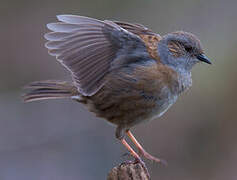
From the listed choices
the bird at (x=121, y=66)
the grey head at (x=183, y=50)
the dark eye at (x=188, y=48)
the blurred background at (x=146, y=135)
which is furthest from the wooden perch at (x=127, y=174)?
the blurred background at (x=146, y=135)

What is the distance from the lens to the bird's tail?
5.50 m

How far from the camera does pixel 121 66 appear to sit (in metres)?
5.19

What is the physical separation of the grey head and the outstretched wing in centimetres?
41

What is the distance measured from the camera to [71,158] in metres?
8.10

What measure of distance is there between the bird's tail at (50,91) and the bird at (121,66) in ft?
0.03

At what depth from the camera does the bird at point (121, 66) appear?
4953 mm

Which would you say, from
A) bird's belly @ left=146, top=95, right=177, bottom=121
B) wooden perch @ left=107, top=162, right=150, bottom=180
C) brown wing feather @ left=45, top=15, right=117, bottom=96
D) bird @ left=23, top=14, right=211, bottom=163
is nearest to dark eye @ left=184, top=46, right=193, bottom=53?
bird @ left=23, top=14, right=211, bottom=163

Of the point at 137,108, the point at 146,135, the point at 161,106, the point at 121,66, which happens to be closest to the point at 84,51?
the point at 121,66

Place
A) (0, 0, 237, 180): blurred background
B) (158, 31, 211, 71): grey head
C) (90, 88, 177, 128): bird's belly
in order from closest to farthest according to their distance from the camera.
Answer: (90, 88, 177, 128): bird's belly
(158, 31, 211, 71): grey head
(0, 0, 237, 180): blurred background

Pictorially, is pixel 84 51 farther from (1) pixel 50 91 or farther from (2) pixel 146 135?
(2) pixel 146 135

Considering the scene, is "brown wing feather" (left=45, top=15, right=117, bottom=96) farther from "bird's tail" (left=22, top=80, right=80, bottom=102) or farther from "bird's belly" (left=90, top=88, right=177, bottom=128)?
"bird's tail" (left=22, top=80, right=80, bottom=102)

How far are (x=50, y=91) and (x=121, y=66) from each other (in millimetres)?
872

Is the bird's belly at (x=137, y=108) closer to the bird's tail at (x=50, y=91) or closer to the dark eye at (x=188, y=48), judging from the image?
the bird's tail at (x=50, y=91)

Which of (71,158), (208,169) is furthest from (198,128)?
(71,158)
